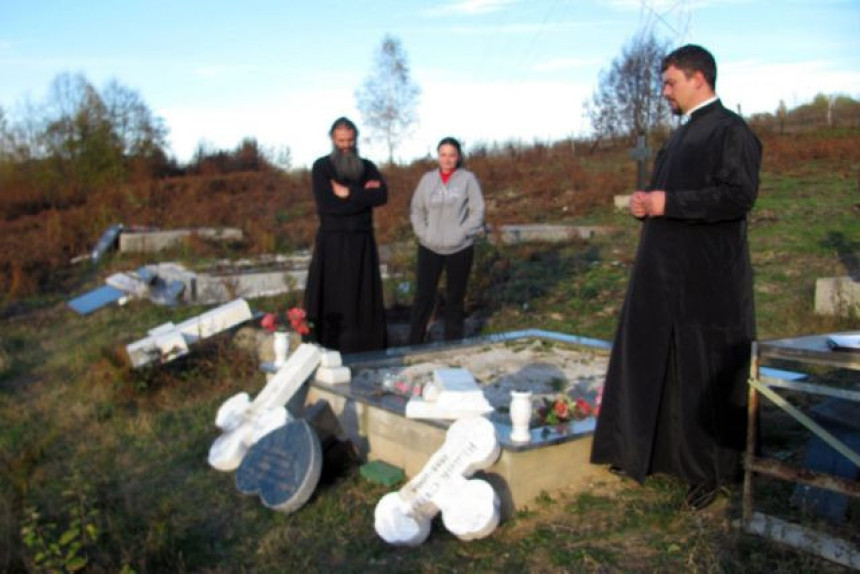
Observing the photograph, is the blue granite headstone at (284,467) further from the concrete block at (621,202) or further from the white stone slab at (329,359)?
the concrete block at (621,202)

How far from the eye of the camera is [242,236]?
16.4m

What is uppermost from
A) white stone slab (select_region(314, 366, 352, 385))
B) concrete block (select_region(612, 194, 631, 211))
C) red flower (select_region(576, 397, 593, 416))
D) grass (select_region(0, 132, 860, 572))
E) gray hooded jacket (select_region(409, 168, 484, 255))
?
gray hooded jacket (select_region(409, 168, 484, 255))

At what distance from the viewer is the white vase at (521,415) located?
4.23 metres

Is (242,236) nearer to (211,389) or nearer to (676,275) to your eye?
(211,389)

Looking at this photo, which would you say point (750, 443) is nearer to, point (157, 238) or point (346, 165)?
point (346, 165)

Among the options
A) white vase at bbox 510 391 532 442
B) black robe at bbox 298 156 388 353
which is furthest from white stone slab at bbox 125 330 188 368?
white vase at bbox 510 391 532 442

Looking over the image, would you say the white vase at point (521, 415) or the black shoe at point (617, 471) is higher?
the white vase at point (521, 415)

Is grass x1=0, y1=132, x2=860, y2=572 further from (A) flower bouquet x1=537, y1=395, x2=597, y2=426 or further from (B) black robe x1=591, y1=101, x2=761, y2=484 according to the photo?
(A) flower bouquet x1=537, y1=395, x2=597, y2=426

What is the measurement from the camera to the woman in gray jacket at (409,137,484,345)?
701 cm

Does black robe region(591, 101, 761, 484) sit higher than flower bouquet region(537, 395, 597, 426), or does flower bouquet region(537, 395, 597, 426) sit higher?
black robe region(591, 101, 761, 484)

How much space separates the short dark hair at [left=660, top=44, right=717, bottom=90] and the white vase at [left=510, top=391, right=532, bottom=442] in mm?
1672

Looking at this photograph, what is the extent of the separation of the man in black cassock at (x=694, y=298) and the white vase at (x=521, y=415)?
1.60ft

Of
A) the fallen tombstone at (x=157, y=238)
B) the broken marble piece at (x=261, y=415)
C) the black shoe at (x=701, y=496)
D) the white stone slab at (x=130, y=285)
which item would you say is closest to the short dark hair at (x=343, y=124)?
the broken marble piece at (x=261, y=415)

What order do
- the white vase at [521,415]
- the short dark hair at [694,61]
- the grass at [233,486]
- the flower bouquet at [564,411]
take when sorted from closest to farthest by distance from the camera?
the grass at [233,486], the short dark hair at [694,61], the white vase at [521,415], the flower bouquet at [564,411]
